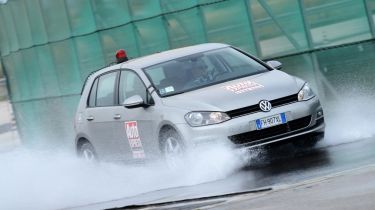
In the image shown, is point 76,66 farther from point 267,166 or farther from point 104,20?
point 267,166

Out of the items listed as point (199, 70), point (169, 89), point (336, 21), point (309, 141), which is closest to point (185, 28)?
point (336, 21)

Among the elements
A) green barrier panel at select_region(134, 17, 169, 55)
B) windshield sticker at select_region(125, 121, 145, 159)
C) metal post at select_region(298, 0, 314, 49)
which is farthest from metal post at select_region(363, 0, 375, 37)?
windshield sticker at select_region(125, 121, 145, 159)

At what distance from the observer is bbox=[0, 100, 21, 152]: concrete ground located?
99.3 ft

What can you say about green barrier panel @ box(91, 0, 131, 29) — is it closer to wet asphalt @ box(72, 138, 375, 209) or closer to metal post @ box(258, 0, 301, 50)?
metal post @ box(258, 0, 301, 50)

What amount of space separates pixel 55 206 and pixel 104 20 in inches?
428

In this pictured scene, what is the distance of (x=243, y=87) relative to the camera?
12164 mm

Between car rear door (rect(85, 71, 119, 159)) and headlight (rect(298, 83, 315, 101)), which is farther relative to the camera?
car rear door (rect(85, 71, 119, 159))

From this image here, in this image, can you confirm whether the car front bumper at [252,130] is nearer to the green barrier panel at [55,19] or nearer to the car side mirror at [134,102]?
the car side mirror at [134,102]

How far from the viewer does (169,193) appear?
11023 millimetres

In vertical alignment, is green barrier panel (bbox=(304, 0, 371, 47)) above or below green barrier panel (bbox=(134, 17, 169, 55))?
below

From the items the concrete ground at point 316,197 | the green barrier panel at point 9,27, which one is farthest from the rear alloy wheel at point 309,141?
the green barrier panel at point 9,27

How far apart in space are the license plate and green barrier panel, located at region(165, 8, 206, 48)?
8.98 meters

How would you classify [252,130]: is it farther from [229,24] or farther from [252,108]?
[229,24]

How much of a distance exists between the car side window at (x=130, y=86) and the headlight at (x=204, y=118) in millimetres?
1313
